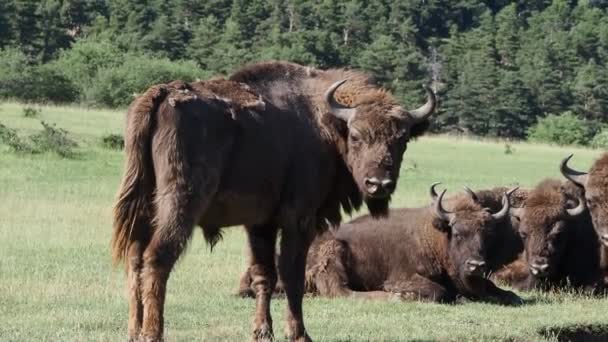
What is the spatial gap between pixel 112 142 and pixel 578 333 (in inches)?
906

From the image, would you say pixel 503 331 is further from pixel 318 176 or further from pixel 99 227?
pixel 99 227

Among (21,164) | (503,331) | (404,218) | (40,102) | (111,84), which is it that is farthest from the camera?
(111,84)

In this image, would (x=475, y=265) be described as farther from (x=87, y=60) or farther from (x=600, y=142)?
(x=87, y=60)

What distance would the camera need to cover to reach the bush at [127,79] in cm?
5931

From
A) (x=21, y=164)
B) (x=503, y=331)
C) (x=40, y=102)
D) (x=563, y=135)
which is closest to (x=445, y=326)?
(x=503, y=331)

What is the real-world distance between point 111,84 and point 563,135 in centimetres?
2766

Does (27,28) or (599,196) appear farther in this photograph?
(27,28)

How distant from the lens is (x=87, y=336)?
1030 cm

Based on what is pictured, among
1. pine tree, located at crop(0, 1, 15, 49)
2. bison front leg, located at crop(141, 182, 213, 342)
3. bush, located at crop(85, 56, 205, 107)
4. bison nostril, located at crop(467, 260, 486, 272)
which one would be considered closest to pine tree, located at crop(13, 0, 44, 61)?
pine tree, located at crop(0, 1, 15, 49)

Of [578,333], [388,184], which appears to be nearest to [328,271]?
[578,333]

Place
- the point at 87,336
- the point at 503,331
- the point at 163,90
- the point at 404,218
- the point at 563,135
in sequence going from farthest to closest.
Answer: the point at 563,135 → the point at 404,218 → the point at 503,331 → the point at 87,336 → the point at 163,90

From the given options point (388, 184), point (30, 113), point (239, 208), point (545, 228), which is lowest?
point (30, 113)

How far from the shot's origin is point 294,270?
10617 millimetres

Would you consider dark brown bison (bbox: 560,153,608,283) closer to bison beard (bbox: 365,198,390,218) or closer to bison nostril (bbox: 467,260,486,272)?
bison nostril (bbox: 467,260,486,272)
